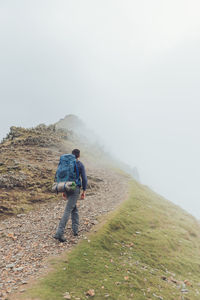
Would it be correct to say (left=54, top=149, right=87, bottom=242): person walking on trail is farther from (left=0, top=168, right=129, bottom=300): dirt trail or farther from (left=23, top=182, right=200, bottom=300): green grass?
(left=23, top=182, right=200, bottom=300): green grass

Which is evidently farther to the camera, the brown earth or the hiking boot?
the hiking boot

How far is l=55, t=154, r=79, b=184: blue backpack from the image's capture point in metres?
12.4

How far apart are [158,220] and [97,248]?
40.0 ft

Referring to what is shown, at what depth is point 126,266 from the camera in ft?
37.9

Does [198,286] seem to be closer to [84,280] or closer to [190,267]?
[190,267]

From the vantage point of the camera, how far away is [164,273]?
1293 cm

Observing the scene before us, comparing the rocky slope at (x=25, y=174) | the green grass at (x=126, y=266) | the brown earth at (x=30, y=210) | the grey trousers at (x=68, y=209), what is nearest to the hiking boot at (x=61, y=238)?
the grey trousers at (x=68, y=209)

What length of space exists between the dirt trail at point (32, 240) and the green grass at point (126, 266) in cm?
82

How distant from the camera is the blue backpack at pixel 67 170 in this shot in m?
12.4

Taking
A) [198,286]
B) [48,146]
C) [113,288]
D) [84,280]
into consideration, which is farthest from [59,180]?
[48,146]

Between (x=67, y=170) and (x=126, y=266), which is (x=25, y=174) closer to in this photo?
(x=67, y=170)

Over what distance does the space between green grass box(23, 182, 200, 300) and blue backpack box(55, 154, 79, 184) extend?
4042 mm

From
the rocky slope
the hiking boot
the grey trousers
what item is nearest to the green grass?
the hiking boot

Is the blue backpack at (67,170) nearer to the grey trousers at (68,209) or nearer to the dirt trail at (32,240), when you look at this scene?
the grey trousers at (68,209)
